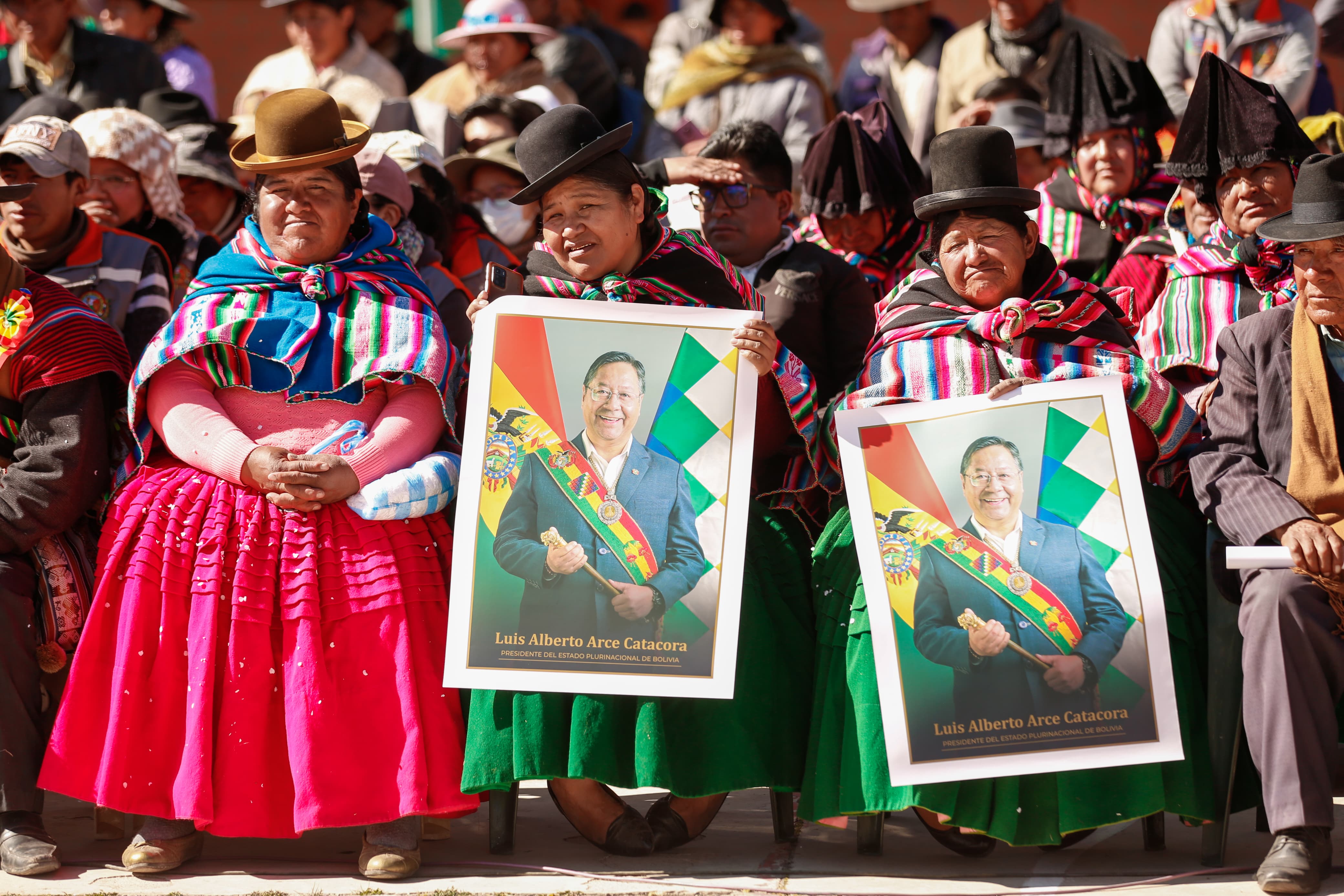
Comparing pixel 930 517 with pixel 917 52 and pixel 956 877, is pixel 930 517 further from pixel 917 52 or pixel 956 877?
pixel 917 52

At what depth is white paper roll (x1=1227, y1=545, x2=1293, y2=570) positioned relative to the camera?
385 centimetres

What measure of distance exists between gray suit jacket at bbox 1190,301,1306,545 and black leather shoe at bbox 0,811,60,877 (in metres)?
3.17

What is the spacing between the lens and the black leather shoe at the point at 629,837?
13.9ft

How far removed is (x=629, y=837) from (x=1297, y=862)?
1679mm

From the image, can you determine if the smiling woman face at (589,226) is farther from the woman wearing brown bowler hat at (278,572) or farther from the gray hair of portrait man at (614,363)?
the woman wearing brown bowler hat at (278,572)

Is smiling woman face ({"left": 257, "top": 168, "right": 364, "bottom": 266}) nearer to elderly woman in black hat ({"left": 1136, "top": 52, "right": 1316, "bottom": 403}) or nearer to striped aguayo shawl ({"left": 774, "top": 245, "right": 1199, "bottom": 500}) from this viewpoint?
striped aguayo shawl ({"left": 774, "top": 245, "right": 1199, "bottom": 500})

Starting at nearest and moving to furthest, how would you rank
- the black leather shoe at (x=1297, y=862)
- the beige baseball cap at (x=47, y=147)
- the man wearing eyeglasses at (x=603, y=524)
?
the black leather shoe at (x=1297, y=862)
the man wearing eyeglasses at (x=603, y=524)
the beige baseball cap at (x=47, y=147)

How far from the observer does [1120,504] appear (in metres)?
3.98

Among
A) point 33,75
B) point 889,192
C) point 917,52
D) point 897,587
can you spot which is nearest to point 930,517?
point 897,587

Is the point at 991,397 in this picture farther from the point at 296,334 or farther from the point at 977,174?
the point at 296,334

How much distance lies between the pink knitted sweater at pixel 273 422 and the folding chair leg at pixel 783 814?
1.39 meters

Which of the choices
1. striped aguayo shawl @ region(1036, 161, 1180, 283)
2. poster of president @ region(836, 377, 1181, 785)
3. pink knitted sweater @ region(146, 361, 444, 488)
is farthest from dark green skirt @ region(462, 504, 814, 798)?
striped aguayo shawl @ region(1036, 161, 1180, 283)

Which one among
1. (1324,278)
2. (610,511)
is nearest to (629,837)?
(610,511)

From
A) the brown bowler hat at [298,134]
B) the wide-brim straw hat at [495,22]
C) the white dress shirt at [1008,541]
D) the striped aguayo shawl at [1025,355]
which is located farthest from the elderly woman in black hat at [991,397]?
the wide-brim straw hat at [495,22]
